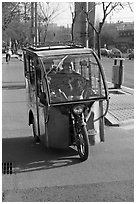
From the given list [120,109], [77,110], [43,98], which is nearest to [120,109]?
[120,109]

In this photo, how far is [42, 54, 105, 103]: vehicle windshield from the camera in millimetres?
6395

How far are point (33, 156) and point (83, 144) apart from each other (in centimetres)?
94

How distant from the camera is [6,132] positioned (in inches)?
327

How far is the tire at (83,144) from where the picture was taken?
5.99m

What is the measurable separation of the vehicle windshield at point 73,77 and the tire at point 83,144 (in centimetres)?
60

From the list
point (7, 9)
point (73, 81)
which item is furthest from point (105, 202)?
point (7, 9)

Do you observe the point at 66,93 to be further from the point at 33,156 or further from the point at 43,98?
the point at 33,156

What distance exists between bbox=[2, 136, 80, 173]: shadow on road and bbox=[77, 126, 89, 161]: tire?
124mm

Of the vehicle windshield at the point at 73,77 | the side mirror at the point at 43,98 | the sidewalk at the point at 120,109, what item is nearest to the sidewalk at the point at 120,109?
the sidewalk at the point at 120,109

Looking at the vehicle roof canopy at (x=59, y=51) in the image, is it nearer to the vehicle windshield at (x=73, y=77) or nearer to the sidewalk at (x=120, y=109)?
the vehicle windshield at (x=73, y=77)

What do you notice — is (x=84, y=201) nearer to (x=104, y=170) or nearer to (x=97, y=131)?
(x=104, y=170)

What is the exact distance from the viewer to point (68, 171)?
18.5 feet

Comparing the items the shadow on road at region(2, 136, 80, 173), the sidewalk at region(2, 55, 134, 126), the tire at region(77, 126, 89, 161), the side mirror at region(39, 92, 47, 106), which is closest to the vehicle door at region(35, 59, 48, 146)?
the side mirror at region(39, 92, 47, 106)

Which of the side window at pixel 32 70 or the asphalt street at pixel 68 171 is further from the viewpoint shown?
the side window at pixel 32 70
